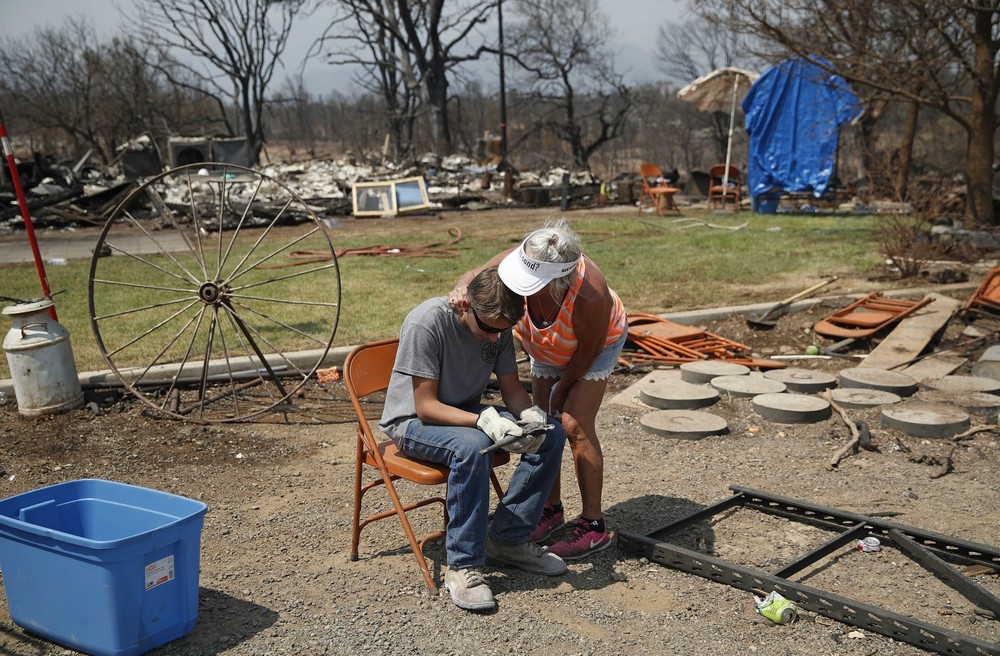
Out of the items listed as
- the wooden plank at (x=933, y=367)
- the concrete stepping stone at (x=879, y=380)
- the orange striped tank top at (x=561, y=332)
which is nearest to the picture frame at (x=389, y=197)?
the wooden plank at (x=933, y=367)

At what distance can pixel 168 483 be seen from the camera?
453cm

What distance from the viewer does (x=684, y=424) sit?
5.21 metres

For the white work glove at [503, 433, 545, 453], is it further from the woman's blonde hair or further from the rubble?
the rubble

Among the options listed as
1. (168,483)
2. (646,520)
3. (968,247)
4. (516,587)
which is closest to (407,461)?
(516,587)

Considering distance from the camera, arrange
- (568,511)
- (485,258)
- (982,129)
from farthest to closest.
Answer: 1. (982,129)
2. (485,258)
3. (568,511)

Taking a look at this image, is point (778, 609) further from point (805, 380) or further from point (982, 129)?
point (982, 129)

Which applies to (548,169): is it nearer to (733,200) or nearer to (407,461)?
(733,200)

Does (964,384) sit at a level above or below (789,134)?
below

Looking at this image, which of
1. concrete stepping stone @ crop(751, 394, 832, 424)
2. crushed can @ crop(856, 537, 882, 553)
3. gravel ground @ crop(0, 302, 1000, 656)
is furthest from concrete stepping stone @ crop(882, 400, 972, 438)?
crushed can @ crop(856, 537, 882, 553)

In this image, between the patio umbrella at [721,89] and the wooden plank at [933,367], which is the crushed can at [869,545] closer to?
the wooden plank at [933,367]

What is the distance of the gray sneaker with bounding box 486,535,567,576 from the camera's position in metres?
3.40

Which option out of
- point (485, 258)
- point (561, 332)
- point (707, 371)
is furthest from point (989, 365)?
point (485, 258)

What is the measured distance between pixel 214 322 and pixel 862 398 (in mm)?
4251

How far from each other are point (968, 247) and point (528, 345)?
9250 mm
